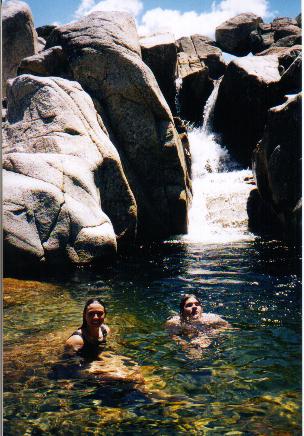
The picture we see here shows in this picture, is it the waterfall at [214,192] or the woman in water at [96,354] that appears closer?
the woman in water at [96,354]

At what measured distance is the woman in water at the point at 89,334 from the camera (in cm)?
715

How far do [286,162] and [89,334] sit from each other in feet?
37.2

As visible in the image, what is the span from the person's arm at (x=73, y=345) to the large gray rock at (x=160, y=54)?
2118cm

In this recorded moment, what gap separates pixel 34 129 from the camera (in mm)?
15820

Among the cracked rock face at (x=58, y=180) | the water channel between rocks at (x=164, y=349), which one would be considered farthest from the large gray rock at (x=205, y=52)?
the water channel between rocks at (x=164, y=349)

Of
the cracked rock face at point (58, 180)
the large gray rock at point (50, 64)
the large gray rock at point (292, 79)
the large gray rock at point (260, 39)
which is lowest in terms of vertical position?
the cracked rock face at point (58, 180)

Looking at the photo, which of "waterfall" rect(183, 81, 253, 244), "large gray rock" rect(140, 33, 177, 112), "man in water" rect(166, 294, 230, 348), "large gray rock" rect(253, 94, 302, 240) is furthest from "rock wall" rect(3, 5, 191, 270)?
"man in water" rect(166, 294, 230, 348)

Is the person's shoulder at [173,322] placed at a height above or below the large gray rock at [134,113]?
below

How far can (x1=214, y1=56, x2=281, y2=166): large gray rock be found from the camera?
2588 centimetres

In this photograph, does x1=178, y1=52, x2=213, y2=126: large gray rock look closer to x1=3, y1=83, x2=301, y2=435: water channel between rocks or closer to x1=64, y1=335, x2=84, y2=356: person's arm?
x1=3, y1=83, x2=301, y2=435: water channel between rocks

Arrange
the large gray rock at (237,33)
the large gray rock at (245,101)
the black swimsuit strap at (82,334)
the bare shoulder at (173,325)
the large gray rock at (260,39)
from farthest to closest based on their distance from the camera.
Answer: the large gray rock at (237,33)
the large gray rock at (260,39)
the large gray rock at (245,101)
the bare shoulder at (173,325)
the black swimsuit strap at (82,334)

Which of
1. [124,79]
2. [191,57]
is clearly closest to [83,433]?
[124,79]

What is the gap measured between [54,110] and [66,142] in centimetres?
139

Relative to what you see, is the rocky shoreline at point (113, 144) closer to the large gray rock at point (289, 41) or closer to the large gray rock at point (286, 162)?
the large gray rock at point (286, 162)
